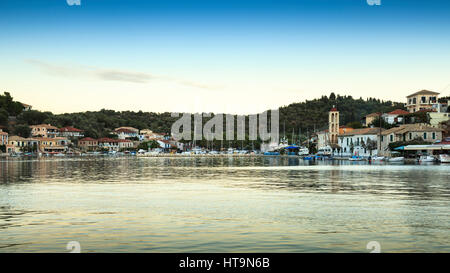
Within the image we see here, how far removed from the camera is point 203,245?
11.8 meters

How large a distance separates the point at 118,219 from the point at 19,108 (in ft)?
550

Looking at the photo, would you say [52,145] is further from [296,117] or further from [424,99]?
[424,99]

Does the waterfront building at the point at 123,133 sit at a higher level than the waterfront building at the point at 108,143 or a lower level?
higher

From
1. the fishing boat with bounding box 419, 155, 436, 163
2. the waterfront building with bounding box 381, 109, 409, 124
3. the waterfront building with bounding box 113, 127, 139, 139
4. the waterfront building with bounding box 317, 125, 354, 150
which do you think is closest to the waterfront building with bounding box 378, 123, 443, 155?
the fishing boat with bounding box 419, 155, 436, 163

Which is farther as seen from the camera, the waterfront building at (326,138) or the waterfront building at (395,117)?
the waterfront building at (326,138)

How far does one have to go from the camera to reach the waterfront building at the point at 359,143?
87.4 meters

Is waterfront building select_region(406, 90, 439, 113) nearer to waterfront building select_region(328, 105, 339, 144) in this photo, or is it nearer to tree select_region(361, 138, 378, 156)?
waterfront building select_region(328, 105, 339, 144)

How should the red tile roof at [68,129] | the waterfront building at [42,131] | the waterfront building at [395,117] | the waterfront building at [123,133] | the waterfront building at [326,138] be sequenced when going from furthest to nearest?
1. the waterfront building at [123,133]
2. the red tile roof at [68,129]
3. the waterfront building at [42,131]
4. the waterfront building at [326,138]
5. the waterfront building at [395,117]

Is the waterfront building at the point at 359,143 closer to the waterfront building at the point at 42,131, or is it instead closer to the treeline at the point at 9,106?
the waterfront building at the point at 42,131

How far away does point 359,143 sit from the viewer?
Answer: 94312mm

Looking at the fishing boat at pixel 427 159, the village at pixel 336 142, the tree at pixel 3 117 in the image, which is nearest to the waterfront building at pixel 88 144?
the village at pixel 336 142

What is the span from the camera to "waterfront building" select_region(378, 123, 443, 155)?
252 ft

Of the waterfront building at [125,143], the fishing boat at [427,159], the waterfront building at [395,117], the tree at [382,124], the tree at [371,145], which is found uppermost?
the waterfront building at [395,117]
